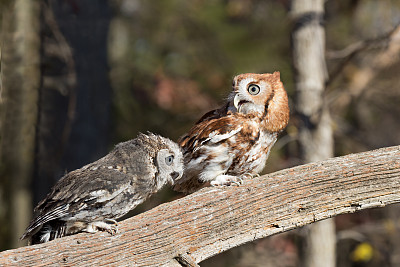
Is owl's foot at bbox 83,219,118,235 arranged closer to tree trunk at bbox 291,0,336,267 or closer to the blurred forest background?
the blurred forest background

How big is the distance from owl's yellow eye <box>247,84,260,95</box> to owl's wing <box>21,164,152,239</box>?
103 centimetres

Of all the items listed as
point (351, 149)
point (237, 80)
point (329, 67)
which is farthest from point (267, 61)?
point (237, 80)

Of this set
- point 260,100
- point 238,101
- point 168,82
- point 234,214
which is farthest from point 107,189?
point 168,82

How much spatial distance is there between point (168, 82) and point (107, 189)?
245 inches

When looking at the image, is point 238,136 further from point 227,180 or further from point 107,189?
point 107,189

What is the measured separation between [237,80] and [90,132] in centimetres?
283

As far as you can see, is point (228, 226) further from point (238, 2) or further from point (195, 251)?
point (238, 2)

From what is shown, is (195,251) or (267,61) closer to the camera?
(195,251)

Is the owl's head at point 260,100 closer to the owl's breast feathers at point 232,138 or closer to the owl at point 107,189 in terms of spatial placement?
the owl's breast feathers at point 232,138

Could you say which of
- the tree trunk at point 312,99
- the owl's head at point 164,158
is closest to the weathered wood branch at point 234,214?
the owl's head at point 164,158

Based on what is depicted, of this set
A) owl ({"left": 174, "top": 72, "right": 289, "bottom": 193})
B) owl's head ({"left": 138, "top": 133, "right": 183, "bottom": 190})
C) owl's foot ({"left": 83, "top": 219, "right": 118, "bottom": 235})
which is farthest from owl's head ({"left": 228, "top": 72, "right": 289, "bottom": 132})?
owl's foot ({"left": 83, "top": 219, "right": 118, "bottom": 235})

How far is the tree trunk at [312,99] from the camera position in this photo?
16.6ft

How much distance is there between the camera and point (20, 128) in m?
5.45

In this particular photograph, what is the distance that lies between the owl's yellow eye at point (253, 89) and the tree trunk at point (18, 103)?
2596 mm
